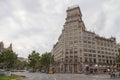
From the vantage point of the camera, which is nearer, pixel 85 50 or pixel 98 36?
pixel 85 50

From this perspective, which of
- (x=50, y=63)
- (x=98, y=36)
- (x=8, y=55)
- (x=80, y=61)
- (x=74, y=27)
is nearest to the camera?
(x=8, y=55)

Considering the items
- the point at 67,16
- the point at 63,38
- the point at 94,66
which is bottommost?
the point at 94,66

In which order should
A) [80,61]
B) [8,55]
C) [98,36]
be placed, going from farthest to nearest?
1. [98,36]
2. [80,61]
3. [8,55]

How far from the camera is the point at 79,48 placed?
11700cm

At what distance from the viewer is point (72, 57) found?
119062 millimetres

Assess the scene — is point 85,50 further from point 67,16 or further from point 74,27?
point 67,16

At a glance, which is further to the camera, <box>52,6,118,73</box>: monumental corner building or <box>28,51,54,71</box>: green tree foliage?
<box>28,51,54,71</box>: green tree foliage

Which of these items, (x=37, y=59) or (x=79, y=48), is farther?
(x=37, y=59)

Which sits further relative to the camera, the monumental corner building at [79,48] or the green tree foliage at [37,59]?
the green tree foliage at [37,59]

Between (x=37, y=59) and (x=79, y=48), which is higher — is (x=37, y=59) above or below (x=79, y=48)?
below

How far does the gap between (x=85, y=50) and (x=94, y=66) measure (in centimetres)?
1166

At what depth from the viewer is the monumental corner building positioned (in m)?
116

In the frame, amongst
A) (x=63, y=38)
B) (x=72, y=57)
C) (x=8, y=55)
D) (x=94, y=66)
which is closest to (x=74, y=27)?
(x=63, y=38)

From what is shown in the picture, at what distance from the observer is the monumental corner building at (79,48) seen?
4584 inches
